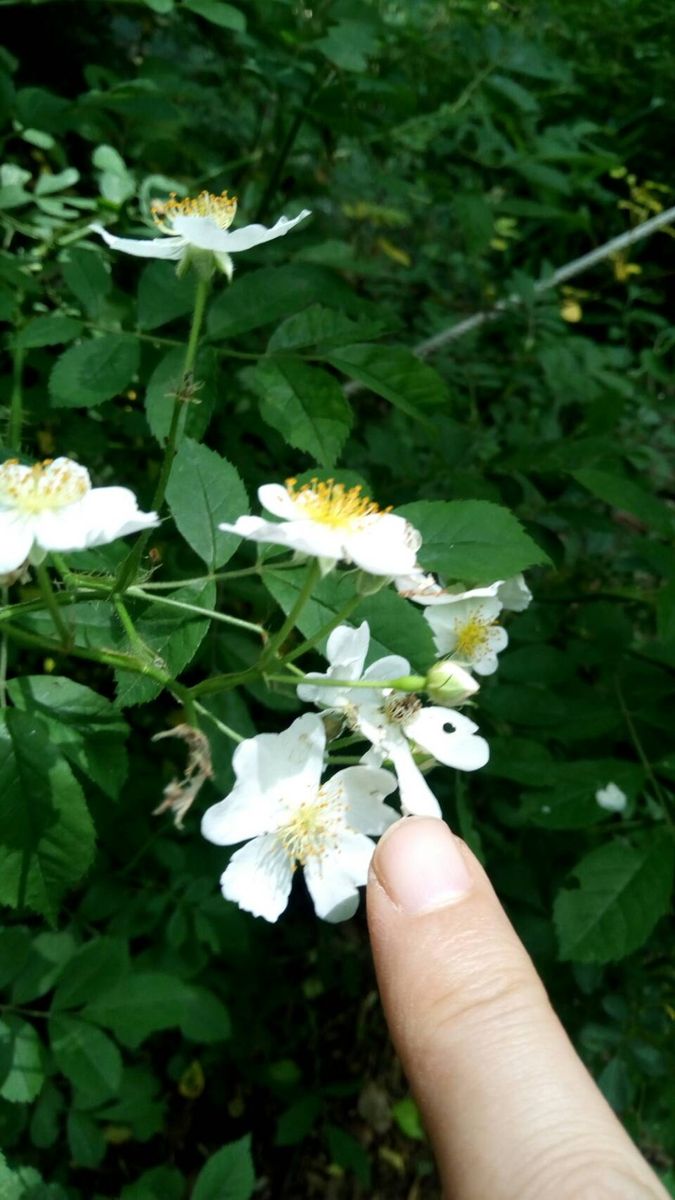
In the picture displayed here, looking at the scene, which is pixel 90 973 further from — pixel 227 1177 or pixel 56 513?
pixel 56 513

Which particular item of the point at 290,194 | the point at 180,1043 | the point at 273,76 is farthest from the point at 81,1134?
the point at 290,194

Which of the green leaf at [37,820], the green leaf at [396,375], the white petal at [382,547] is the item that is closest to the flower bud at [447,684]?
the white petal at [382,547]

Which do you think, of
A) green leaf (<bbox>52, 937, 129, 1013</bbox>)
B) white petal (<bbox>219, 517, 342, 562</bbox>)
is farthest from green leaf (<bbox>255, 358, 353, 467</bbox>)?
green leaf (<bbox>52, 937, 129, 1013</bbox>)

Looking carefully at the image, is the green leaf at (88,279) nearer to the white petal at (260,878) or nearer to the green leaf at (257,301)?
the green leaf at (257,301)

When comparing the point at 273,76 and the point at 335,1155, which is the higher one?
the point at 273,76

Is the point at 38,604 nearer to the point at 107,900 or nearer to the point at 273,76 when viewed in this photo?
the point at 107,900

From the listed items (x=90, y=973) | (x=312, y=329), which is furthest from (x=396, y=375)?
(x=90, y=973)
